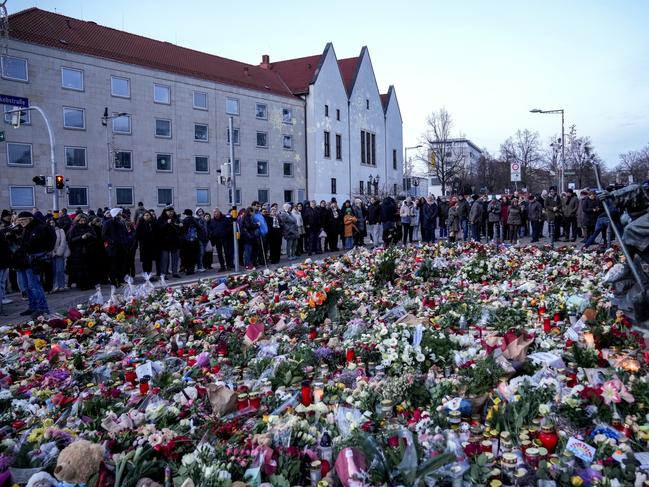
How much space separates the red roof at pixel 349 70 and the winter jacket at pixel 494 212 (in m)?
43.4

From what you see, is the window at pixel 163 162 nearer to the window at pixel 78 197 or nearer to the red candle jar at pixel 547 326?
the window at pixel 78 197

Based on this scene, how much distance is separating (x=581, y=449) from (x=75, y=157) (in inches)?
1591

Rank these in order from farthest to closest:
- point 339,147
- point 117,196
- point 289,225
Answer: point 339,147
point 117,196
point 289,225

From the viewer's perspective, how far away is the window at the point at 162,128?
146 feet

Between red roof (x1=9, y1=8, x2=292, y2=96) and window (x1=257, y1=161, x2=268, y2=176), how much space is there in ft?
21.2

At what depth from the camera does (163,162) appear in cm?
4484

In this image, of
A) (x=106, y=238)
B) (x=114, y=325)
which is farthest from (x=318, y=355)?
Answer: (x=106, y=238)

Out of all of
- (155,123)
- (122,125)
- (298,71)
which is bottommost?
(122,125)

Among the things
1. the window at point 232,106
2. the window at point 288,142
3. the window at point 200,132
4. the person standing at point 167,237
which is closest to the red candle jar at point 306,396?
the person standing at point 167,237

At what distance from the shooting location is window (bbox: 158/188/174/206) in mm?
44500

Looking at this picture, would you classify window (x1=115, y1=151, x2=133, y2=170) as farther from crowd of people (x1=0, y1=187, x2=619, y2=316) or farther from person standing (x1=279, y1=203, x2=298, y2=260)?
person standing (x1=279, y1=203, x2=298, y2=260)

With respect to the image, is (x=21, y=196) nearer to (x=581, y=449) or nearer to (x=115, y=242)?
(x=115, y=242)

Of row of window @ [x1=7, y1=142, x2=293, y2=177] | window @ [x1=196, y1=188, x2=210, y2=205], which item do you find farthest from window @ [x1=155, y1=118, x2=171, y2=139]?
window @ [x1=196, y1=188, x2=210, y2=205]

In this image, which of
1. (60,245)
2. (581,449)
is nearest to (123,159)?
(60,245)
